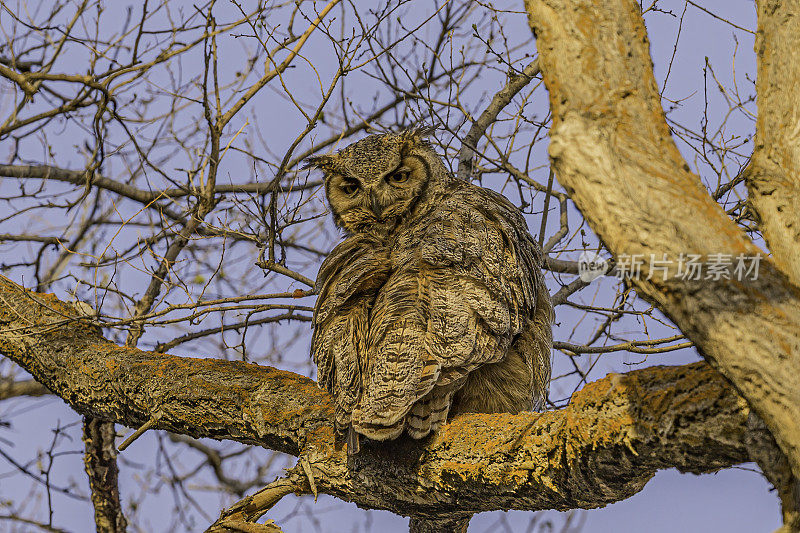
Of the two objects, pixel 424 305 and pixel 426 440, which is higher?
pixel 424 305

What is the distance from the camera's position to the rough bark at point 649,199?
1.87 meters

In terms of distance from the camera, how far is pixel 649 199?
1984 mm

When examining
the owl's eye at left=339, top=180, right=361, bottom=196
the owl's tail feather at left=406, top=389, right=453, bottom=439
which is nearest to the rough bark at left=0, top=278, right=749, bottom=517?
the owl's tail feather at left=406, top=389, right=453, bottom=439

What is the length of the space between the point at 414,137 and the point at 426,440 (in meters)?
2.44

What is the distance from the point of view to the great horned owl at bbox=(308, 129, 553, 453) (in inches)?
119

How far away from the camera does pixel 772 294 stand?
1920 millimetres

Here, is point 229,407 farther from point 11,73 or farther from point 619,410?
point 11,73

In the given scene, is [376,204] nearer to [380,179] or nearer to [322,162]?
[380,179]

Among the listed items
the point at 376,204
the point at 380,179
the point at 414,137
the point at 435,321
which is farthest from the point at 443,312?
the point at 414,137

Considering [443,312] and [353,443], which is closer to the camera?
[353,443]

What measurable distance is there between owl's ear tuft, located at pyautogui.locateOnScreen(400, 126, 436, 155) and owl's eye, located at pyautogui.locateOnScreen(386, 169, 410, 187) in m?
0.18

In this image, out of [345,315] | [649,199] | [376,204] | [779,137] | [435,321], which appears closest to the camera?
[649,199]

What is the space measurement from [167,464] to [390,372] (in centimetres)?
453

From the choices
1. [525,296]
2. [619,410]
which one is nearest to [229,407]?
[525,296]
